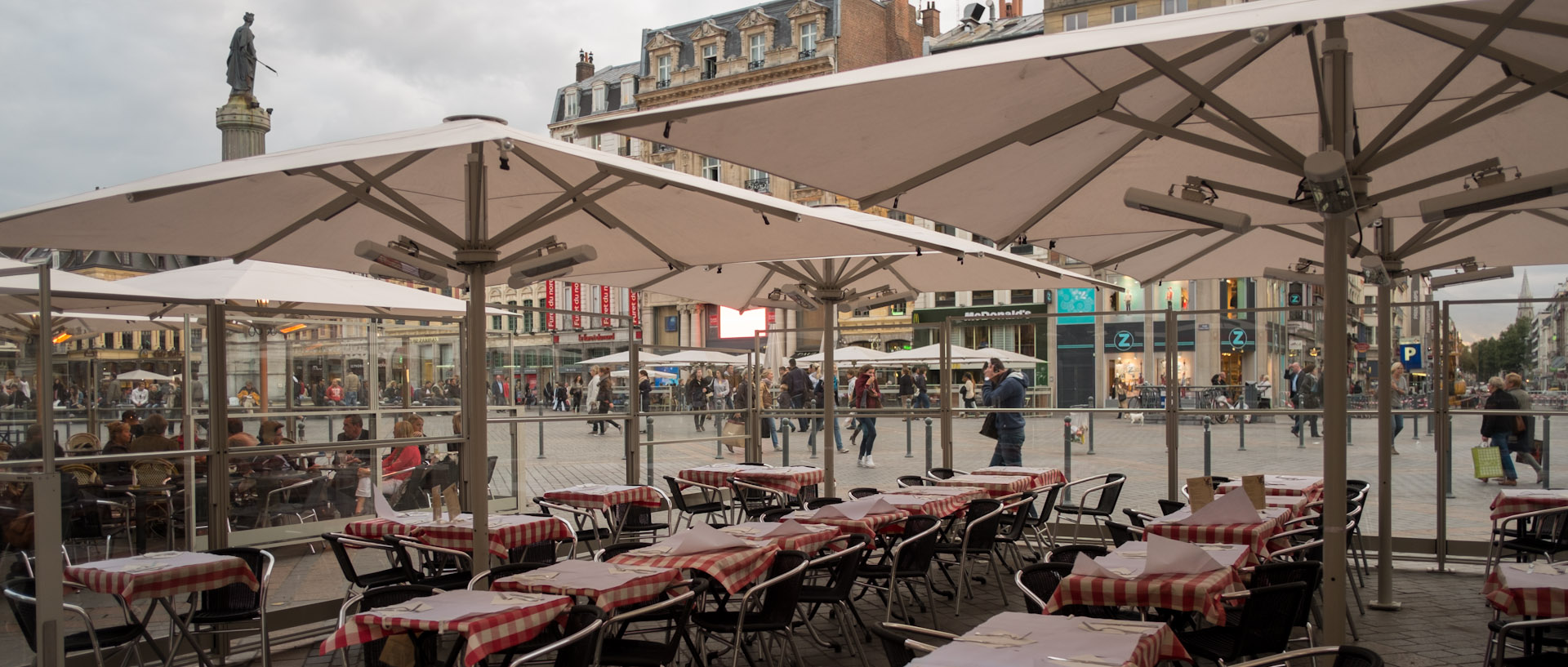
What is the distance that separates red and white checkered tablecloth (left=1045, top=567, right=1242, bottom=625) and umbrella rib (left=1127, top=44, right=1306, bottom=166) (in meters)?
1.96

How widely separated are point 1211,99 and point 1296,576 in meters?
2.54

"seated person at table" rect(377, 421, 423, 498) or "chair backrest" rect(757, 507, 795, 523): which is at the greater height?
"seated person at table" rect(377, 421, 423, 498)

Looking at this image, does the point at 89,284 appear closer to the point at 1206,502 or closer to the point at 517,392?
the point at 517,392

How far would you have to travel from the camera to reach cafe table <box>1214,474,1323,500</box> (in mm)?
8609

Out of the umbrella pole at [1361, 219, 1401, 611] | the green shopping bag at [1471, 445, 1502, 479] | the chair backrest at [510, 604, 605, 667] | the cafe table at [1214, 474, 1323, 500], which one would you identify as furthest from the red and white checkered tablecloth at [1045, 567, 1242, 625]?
the green shopping bag at [1471, 445, 1502, 479]

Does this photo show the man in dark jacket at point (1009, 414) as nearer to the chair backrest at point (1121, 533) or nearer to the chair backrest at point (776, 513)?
the chair backrest at point (776, 513)

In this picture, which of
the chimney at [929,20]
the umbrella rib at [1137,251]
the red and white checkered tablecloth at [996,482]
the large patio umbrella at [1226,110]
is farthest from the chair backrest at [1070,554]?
the chimney at [929,20]

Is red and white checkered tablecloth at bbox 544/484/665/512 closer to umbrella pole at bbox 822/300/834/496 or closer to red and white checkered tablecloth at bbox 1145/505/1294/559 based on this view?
umbrella pole at bbox 822/300/834/496

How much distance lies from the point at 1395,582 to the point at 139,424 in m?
10.1

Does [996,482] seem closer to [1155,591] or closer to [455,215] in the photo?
[1155,591]

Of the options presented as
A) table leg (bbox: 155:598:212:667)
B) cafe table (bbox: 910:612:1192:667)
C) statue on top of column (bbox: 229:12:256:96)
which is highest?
statue on top of column (bbox: 229:12:256:96)

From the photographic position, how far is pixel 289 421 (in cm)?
883

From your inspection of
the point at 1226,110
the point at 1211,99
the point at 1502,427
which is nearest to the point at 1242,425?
the point at 1502,427

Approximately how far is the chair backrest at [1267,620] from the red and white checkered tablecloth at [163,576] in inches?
212
